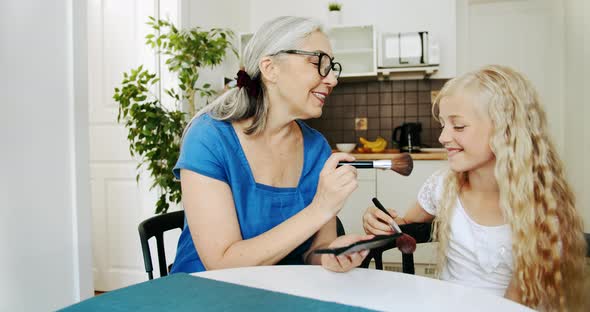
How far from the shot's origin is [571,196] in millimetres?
1203

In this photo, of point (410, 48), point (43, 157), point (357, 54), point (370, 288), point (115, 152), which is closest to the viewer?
point (370, 288)

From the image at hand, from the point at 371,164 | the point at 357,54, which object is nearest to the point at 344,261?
the point at 371,164

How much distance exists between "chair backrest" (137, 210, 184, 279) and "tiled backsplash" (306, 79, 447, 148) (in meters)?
2.64

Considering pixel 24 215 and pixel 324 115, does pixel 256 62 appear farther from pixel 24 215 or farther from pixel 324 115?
pixel 324 115

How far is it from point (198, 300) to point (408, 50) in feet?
10.2

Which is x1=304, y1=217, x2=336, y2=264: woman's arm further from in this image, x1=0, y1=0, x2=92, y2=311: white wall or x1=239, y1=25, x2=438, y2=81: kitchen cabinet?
x1=239, y1=25, x2=438, y2=81: kitchen cabinet

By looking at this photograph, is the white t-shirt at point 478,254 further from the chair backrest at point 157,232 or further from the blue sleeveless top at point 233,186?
the chair backrest at point 157,232

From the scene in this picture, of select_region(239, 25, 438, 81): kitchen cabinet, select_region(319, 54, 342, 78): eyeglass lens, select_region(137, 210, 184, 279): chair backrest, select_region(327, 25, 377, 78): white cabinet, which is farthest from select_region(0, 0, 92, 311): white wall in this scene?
select_region(327, 25, 377, 78): white cabinet

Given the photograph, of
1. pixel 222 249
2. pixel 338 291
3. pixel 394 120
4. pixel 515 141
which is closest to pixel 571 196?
pixel 515 141

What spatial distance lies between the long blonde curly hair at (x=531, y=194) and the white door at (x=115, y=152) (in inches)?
94.7

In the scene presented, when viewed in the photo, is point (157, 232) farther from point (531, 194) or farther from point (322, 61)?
point (531, 194)

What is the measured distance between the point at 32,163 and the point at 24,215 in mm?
194

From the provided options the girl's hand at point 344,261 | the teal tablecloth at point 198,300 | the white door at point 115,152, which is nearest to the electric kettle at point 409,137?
the white door at point 115,152

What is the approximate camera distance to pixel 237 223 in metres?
1.17
